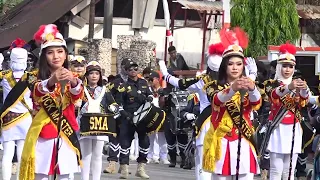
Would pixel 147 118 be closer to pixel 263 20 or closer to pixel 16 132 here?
pixel 16 132

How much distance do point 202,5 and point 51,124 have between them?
65.2 ft

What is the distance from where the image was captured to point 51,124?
25.9ft

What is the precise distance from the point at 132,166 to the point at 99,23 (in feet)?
52.6

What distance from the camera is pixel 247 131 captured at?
Result: 26.9ft

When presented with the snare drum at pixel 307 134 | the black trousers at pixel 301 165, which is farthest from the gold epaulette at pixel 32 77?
the black trousers at pixel 301 165

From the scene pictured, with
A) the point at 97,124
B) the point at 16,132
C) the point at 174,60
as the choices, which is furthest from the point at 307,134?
the point at 174,60

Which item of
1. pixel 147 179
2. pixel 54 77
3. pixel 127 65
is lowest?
pixel 147 179

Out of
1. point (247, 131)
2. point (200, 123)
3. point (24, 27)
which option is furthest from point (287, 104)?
point (24, 27)

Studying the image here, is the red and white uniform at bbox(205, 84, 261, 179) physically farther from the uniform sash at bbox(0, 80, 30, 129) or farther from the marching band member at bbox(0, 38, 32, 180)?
the marching band member at bbox(0, 38, 32, 180)

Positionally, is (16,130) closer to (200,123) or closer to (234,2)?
(200,123)

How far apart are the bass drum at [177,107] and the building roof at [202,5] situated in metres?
10.6

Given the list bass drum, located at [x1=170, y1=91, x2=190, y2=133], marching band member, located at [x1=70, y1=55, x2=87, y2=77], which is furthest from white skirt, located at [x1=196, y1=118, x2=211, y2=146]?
bass drum, located at [x1=170, y1=91, x2=190, y2=133]

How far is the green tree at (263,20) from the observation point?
27750mm

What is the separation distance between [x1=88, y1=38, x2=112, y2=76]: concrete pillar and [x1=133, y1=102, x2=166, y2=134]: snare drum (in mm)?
Result: 11527
